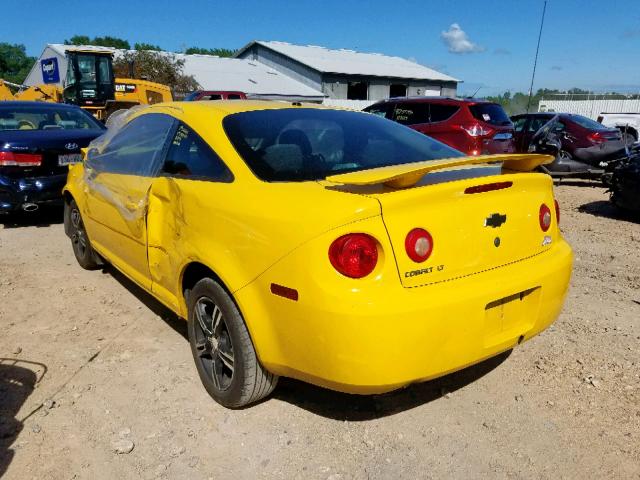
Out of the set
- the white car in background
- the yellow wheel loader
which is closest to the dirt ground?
the white car in background

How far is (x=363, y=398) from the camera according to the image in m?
2.84

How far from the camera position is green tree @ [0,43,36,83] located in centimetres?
6500

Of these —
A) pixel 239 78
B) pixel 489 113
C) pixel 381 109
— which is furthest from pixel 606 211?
pixel 239 78

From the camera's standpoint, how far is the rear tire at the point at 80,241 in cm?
473

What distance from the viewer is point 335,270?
2.05 metres

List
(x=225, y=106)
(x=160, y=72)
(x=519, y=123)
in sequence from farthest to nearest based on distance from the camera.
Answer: (x=160, y=72) → (x=519, y=123) → (x=225, y=106)

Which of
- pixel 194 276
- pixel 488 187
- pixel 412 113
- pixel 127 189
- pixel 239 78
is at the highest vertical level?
pixel 239 78

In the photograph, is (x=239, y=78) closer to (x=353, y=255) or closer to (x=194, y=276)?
(x=194, y=276)

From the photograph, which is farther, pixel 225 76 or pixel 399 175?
pixel 225 76

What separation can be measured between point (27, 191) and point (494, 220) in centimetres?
578

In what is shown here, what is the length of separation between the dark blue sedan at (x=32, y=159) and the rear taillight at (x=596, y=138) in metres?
9.03

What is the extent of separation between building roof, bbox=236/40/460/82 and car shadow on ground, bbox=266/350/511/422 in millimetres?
36743

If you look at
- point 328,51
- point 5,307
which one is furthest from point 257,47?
point 5,307

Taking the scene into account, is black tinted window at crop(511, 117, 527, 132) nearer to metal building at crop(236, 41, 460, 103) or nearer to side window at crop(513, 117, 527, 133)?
side window at crop(513, 117, 527, 133)
